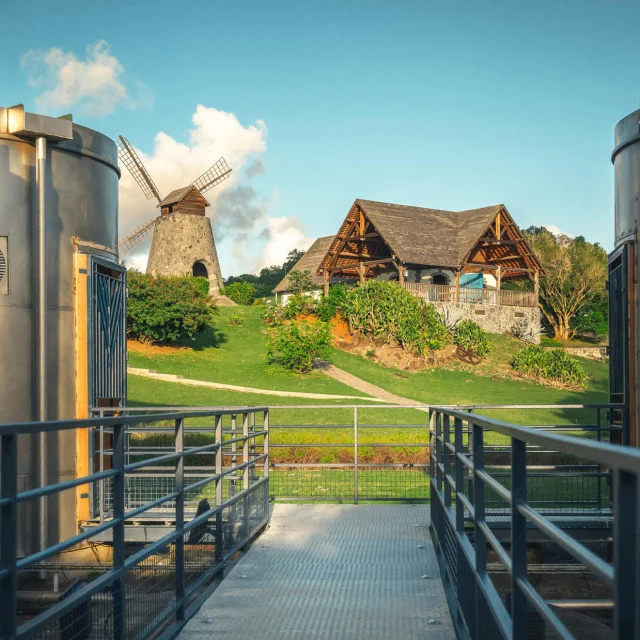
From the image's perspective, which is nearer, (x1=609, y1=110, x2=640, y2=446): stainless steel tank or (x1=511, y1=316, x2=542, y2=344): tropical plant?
(x1=609, y1=110, x2=640, y2=446): stainless steel tank

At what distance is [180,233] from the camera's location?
171 feet

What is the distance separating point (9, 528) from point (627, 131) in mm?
7620

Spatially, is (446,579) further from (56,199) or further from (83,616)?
(56,199)

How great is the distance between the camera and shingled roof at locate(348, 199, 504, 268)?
41.4m

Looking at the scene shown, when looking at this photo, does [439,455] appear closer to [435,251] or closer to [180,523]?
[180,523]

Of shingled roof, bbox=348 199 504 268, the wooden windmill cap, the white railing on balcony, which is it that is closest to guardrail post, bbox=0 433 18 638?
the white railing on balcony

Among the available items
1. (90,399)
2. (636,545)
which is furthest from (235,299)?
(636,545)

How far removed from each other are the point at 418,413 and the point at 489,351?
52.2 feet

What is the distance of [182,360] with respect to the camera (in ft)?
104

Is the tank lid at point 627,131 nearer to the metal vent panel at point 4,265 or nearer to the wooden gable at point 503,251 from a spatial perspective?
the metal vent panel at point 4,265

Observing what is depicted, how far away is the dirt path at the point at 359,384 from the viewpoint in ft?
88.8

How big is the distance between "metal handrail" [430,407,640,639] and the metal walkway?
0.42 m

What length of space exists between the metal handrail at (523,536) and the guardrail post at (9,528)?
1809mm

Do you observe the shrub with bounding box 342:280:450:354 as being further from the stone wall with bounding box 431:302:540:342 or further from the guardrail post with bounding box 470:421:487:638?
the guardrail post with bounding box 470:421:487:638
